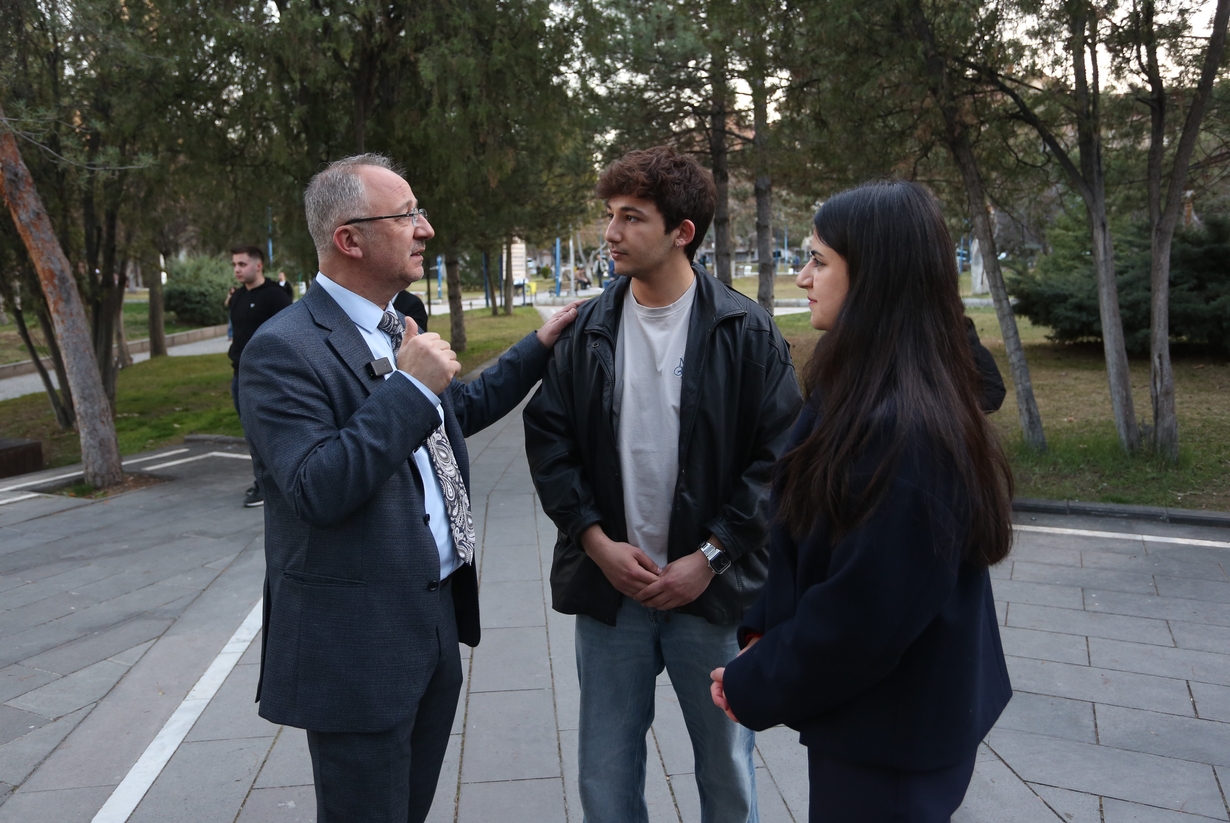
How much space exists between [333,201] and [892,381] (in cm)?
129

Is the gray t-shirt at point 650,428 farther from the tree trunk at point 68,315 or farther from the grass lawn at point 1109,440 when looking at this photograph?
the tree trunk at point 68,315

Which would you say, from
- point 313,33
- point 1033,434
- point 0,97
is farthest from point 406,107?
point 1033,434

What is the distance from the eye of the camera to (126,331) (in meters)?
28.9

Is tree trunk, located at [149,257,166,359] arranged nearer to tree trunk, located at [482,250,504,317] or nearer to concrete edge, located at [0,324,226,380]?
concrete edge, located at [0,324,226,380]

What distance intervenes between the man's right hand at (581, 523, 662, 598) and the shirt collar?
2.38 feet

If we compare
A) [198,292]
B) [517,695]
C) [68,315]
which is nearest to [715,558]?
[517,695]

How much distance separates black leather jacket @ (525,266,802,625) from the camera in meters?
2.33

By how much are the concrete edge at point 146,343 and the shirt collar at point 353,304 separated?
2049 cm

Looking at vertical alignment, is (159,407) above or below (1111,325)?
below

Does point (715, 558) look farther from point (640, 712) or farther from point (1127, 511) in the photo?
point (1127, 511)

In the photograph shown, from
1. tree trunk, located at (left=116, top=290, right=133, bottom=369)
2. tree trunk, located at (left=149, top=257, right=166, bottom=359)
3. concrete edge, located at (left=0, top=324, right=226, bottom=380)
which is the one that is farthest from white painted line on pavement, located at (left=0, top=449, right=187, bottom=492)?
tree trunk, located at (left=149, top=257, right=166, bottom=359)

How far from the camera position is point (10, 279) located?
11820 millimetres

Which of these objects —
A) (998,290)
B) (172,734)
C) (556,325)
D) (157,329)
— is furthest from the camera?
(157,329)

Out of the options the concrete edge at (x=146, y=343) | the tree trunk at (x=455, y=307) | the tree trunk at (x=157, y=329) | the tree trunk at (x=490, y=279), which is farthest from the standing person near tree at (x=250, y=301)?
the tree trunk at (x=490, y=279)
